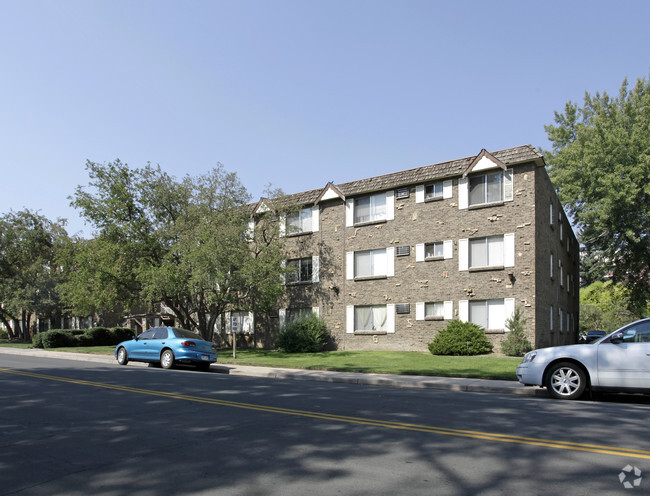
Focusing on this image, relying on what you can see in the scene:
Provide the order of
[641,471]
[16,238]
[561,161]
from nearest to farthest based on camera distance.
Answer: [641,471], [561,161], [16,238]

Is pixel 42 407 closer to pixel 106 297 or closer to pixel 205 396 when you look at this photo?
pixel 205 396

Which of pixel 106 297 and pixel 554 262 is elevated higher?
pixel 554 262

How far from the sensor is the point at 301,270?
2956 centimetres

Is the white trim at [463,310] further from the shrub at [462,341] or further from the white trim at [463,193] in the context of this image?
the white trim at [463,193]

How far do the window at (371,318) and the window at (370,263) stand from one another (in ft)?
5.63

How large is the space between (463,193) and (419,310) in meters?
5.81

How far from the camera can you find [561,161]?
34719mm

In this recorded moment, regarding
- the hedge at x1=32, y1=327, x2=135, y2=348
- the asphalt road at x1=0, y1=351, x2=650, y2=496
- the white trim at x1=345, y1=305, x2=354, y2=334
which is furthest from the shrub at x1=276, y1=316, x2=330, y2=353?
the asphalt road at x1=0, y1=351, x2=650, y2=496

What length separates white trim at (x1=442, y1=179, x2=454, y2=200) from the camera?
24641 mm

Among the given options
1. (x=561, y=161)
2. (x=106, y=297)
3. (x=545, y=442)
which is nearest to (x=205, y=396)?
(x=545, y=442)

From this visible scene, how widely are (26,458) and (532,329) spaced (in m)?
20.0

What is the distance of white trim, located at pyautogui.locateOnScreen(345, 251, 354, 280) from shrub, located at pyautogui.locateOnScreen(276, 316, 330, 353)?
2805mm

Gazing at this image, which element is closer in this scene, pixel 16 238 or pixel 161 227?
pixel 161 227

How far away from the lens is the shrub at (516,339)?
21.2 meters
